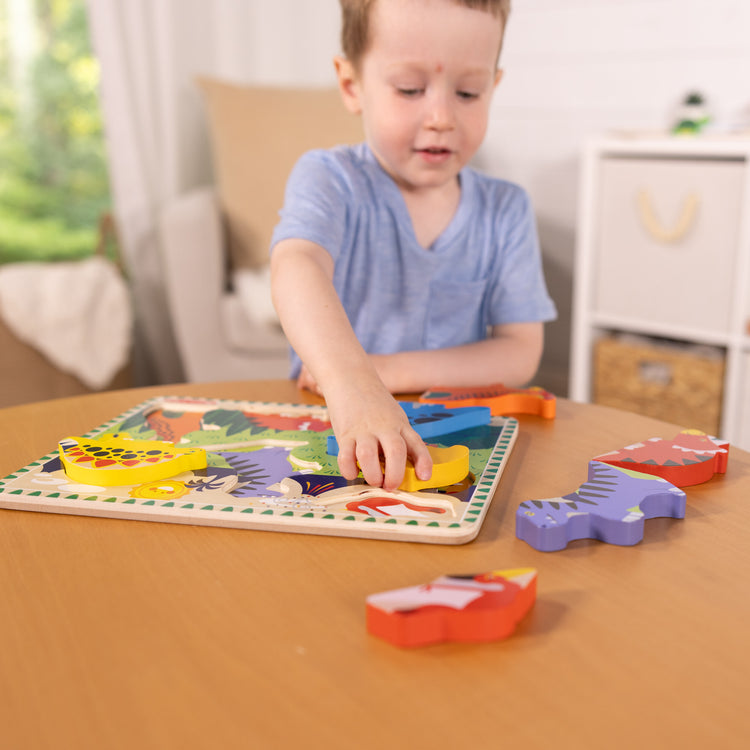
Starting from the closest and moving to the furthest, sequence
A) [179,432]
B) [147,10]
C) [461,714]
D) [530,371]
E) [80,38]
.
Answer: [461,714]
[179,432]
[530,371]
[147,10]
[80,38]

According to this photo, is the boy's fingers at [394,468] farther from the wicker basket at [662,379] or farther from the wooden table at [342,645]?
the wicker basket at [662,379]

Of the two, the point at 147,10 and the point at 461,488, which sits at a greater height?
the point at 147,10

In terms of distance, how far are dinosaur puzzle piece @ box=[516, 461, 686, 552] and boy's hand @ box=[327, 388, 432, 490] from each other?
0.27 feet

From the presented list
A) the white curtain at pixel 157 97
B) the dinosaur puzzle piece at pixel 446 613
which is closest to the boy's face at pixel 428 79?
the dinosaur puzzle piece at pixel 446 613

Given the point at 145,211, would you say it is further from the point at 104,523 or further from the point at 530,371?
the point at 104,523

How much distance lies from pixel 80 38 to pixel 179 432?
2.83 m

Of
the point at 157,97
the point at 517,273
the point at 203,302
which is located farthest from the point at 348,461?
the point at 157,97

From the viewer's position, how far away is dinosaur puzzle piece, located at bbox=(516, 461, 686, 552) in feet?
1.65

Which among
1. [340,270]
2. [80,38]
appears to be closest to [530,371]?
[340,270]

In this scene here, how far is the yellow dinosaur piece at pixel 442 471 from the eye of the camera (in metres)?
0.56

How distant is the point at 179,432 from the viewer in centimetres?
70

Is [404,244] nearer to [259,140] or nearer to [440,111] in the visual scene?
[440,111]

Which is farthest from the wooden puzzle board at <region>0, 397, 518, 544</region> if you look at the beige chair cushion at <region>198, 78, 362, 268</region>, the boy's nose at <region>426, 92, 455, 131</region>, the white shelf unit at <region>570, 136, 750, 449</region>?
the beige chair cushion at <region>198, 78, 362, 268</region>

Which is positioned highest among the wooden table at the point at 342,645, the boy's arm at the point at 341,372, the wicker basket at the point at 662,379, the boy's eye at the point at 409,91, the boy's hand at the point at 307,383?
the boy's eye at the point at 409,91
